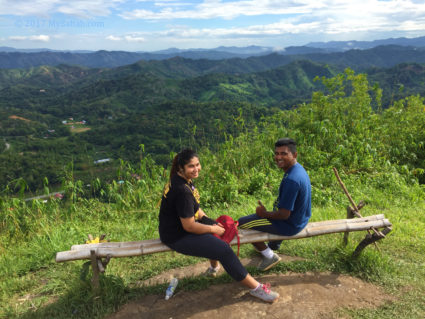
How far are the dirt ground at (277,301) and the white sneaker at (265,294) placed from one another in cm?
5

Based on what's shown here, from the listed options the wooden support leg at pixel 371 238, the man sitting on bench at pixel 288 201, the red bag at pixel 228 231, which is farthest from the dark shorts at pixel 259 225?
the wooden support leg at pixel 371 238

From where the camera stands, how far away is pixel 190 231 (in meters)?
2.61

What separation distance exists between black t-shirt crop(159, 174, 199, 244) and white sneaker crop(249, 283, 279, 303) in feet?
2.96

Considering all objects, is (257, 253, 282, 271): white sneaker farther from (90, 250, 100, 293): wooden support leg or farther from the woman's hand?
(90, 250, 100, 293): wooden support leg

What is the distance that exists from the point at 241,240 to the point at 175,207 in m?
0.82

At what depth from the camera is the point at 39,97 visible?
150375 mm

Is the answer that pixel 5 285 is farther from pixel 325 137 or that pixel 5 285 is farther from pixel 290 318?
pixel 325 137

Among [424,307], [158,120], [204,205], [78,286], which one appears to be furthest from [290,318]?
[158,120]

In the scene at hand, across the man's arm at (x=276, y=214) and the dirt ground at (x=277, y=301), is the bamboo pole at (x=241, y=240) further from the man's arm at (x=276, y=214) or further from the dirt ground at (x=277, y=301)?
the dirt ground at (x=277, y=301)

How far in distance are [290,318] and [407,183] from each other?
15.4 feet

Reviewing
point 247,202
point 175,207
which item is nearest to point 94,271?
point 175,207

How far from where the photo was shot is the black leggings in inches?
104

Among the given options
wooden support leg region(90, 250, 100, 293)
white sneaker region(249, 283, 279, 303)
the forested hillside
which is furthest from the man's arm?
the forested hillside

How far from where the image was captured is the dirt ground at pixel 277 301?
252 cm
